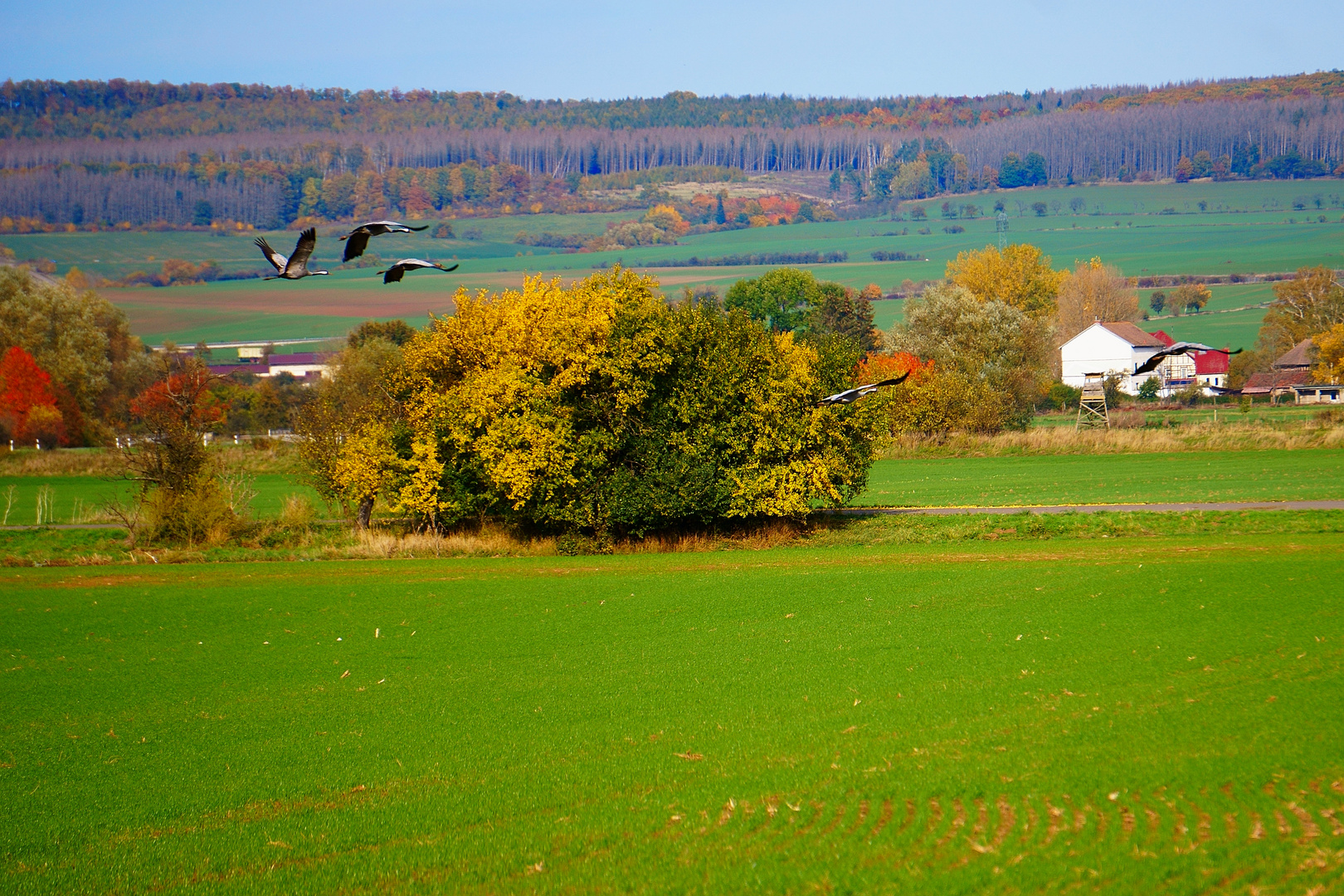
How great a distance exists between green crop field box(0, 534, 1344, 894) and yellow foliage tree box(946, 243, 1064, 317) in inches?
4151

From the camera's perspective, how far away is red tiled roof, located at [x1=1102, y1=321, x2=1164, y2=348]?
10369cm

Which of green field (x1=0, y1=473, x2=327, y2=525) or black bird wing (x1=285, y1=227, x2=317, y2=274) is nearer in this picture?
black bird wing (x1=285, y1=227, x2=317, y2=274)

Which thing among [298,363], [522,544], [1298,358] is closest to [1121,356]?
[1298,358]

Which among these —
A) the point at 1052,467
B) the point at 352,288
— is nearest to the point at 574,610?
the point at 1052,467

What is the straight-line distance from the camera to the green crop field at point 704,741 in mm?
9602

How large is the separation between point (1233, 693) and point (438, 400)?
2705 cm

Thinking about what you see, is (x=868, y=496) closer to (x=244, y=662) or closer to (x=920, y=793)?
(x=244, y=662)

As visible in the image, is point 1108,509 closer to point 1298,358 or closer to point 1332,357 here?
point 1332,357

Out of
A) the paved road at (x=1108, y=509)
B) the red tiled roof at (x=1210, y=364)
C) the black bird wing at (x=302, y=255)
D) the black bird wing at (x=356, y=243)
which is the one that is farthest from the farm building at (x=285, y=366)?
the black bird wing at (x=356, y=243)

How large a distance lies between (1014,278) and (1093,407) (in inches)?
2040

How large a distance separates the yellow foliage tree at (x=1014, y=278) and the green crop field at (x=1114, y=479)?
69713 mm

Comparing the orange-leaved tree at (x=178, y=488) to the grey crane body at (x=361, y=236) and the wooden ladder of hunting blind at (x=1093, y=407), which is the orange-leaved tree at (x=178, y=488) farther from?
the wooden ladder of hunting blind at (x=1093, y=407)

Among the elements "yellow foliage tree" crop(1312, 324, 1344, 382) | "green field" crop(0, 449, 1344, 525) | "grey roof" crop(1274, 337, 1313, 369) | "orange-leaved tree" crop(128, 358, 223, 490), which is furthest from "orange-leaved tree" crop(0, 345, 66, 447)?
"grey roof" crop(1274, 337, 1313, 369)

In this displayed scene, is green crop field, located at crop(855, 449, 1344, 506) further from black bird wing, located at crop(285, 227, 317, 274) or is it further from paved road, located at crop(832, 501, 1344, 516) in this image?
black bird wing, located at crop(285, 227, 317, 274)
